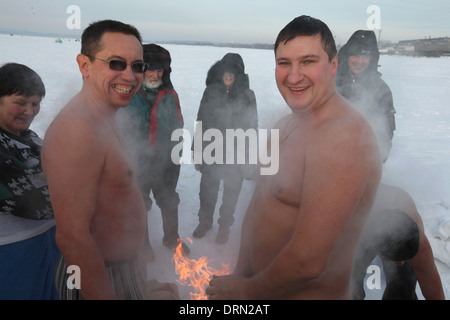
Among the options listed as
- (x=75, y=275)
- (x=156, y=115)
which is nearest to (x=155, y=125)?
(x=156, y=115)

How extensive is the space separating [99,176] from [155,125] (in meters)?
1.95

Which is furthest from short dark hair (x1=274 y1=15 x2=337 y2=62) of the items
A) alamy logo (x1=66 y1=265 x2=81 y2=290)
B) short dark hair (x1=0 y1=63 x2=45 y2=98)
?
short dark hair (x1=0 y1=63 x2=45 y2=98)

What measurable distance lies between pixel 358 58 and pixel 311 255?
262 centimetres

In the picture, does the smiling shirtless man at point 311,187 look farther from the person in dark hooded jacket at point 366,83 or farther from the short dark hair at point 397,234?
the person in dark hooded jacket at point 366,83

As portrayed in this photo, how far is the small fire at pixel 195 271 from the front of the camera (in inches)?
110

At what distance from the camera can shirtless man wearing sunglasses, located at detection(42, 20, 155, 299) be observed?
46.7 inches

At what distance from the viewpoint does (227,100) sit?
361 centimetres

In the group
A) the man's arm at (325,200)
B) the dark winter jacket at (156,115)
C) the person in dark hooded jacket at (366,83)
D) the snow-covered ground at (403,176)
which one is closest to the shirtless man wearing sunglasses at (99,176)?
the man's arm at (325,200)

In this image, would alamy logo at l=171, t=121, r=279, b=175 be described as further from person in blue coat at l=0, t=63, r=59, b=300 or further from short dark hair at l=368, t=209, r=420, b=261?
person in blue coat at l=0, t=63, r=59, b=300

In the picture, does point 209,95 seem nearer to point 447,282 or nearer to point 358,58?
point 358,58

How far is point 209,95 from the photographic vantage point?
363 centimetres

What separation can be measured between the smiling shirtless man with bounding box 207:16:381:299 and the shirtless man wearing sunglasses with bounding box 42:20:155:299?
0.55m

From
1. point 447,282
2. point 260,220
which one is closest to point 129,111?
point 260,220

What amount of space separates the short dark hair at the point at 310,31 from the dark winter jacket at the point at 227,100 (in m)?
2.32
